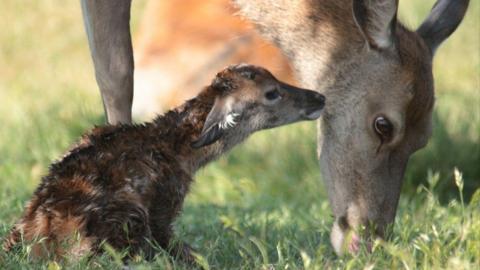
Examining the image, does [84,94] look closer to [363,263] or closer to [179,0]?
[179,0]

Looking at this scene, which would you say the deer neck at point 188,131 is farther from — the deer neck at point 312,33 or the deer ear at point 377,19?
the deer neck at point 312,33

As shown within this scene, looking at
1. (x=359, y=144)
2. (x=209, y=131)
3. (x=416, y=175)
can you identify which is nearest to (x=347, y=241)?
(x=209, y=131)

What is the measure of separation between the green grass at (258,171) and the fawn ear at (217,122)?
0.45 m

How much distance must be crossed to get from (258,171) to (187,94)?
6.05ft

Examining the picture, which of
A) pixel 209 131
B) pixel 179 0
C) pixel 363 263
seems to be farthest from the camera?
pixel 179 0

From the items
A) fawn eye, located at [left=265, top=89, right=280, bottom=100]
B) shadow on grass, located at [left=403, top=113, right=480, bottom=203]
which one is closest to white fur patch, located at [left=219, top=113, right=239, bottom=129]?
fawn eye, located at [left=265, top=89, right=280, bottom=100]

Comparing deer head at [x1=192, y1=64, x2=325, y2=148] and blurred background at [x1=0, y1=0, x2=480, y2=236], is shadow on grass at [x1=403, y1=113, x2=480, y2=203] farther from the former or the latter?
deer head at [x1=192, y1=64, x2=325, y2=148]

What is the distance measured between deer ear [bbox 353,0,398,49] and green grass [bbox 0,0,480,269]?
870 millimetres

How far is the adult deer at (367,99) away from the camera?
23.4 ft

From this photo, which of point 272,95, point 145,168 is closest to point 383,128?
point 272,95

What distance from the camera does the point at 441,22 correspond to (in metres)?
7.68

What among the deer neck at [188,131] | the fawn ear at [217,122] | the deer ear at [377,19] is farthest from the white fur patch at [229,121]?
the deer ear at [377,19]

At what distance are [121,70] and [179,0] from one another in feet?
19.0

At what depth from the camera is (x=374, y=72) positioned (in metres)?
7.26
